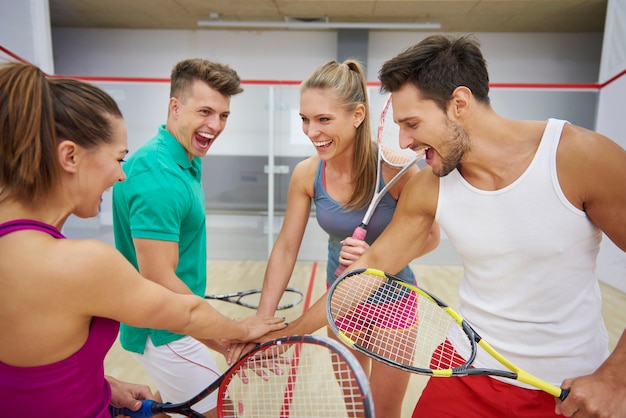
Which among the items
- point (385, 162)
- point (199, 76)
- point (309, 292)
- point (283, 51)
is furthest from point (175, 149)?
point (283, 51)

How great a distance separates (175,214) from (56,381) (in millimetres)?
558

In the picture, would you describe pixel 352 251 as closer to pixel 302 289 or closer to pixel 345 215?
pixel 345 215

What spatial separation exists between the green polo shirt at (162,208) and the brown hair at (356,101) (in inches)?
20.8

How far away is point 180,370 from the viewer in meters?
1.31

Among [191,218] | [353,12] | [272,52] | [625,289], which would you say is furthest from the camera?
[272,52]

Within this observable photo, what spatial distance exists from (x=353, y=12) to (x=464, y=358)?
5771 millimetres

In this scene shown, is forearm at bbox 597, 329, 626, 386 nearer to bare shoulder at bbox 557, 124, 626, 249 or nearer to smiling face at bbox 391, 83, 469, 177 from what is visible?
bare shoulder at bbox 557, 124, 626, 249

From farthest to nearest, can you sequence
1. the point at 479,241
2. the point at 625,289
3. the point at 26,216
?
the point at 625,289, the point at 479,241, the point at 26,216

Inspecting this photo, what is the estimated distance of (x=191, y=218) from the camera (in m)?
1.31

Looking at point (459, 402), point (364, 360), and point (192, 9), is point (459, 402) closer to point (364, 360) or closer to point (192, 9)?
point (364, 360)

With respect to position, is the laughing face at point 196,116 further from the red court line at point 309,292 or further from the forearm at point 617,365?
the red court line at point 309,292

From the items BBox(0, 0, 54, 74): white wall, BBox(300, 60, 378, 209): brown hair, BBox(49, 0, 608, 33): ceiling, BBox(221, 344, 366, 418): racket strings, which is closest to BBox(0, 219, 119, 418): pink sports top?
BBox(221, 344, 366, 418): racket strings

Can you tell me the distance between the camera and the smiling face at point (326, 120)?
57.6 inches

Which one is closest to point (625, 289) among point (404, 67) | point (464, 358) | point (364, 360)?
point (364, 360)
